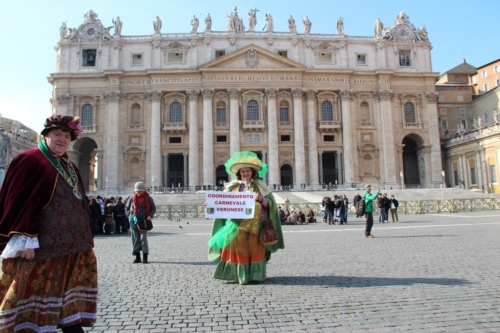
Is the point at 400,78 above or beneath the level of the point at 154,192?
above

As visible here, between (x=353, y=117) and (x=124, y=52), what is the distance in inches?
1060

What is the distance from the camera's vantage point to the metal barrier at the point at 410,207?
22.7 meters

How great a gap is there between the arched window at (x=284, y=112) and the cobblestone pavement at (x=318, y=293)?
35123 mm

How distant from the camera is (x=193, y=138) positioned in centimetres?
4172

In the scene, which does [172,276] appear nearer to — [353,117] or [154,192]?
[154,192]

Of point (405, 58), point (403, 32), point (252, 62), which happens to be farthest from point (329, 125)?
point (403, 32)

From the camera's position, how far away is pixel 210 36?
1700 inches

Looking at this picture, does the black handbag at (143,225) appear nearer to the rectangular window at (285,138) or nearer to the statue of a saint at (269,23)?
the rectangular window at (285,138)

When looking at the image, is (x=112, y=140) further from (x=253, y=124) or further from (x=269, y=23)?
(x=269, y=23)

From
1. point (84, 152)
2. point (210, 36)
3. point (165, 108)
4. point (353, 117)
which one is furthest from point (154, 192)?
point (353, 117)

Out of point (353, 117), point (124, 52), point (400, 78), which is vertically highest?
point (124, 52)

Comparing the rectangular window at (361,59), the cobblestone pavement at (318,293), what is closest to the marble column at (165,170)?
the rectangular window at (361,59)

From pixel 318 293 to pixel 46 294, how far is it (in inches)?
140

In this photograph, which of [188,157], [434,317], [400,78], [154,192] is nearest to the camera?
[434,317]
